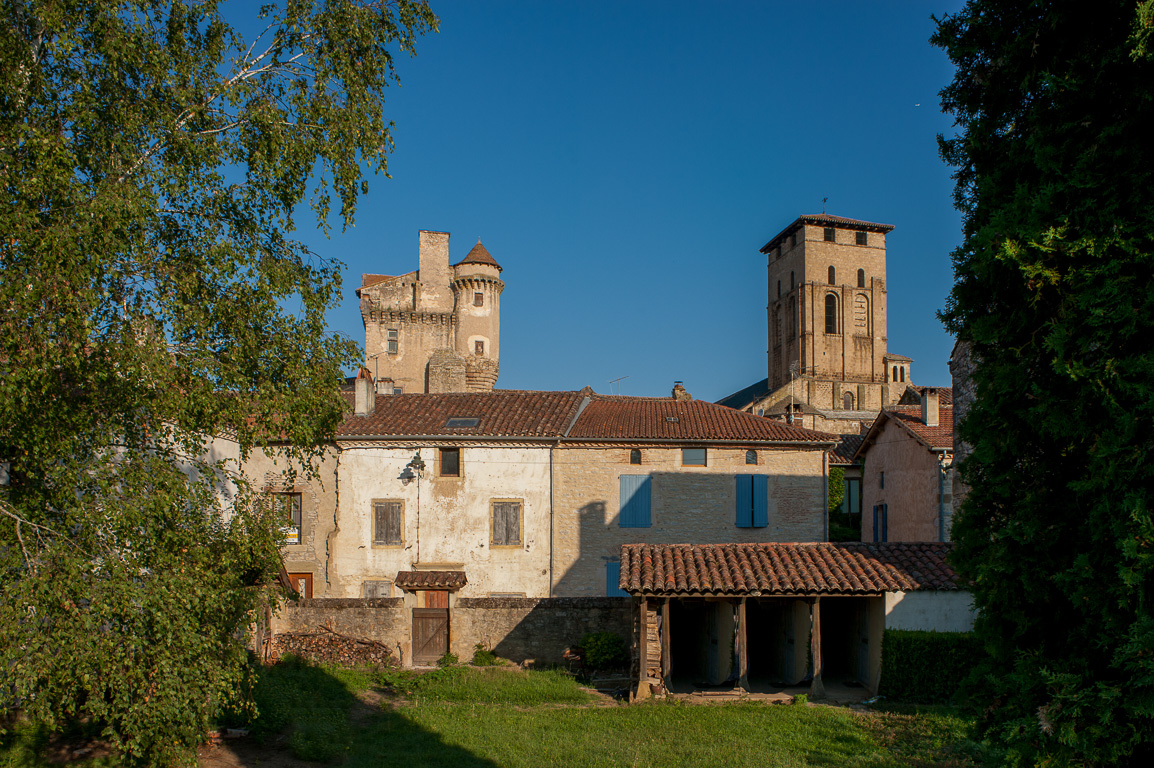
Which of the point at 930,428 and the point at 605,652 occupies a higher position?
the point at 930,428

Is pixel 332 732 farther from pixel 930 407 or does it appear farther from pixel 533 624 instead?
pixel 930 407

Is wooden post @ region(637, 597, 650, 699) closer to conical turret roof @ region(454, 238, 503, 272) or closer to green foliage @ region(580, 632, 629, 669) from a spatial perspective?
green foliage @ region(580, 632, 629, 669)

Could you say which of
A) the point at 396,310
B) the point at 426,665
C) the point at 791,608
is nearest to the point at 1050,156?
the point at 791,608

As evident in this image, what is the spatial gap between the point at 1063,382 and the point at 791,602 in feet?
47.8

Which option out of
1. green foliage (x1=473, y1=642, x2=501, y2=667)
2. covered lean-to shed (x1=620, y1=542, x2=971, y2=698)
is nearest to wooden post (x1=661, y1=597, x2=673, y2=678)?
covered lean-to shed (x1=620, y1=542, x2=971, y2=698)

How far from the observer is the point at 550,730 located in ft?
43.9

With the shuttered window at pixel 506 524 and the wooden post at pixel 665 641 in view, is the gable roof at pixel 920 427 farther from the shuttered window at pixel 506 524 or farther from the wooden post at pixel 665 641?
the shuttered window at pixel 506 524

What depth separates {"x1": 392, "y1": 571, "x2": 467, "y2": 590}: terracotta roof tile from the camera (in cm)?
2119

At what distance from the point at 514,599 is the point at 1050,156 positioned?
1667cm

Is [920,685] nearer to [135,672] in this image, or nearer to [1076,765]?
[1076,765]

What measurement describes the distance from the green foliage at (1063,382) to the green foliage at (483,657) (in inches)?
597

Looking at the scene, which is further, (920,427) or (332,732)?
(920,427)

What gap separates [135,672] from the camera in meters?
7.46

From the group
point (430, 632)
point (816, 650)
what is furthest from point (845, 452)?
point (430, 632)
